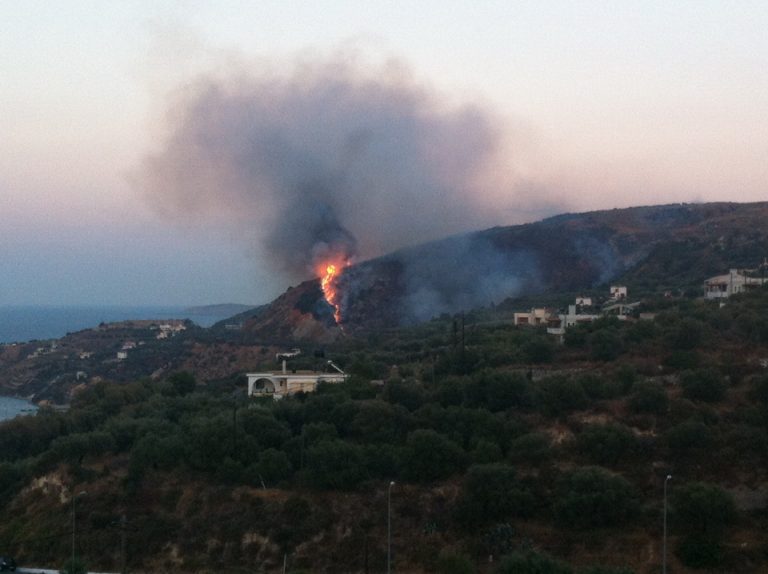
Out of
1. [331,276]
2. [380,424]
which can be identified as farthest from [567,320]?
[331,276]

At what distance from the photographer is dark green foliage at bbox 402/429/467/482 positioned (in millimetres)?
42406

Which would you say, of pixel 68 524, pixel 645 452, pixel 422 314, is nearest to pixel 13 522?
pixel 68 524

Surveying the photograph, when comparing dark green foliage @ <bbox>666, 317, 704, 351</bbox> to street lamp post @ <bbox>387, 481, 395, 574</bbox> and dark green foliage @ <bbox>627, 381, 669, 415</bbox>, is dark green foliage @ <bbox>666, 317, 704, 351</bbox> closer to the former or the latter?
dark green foliage @ <bbox>627, 381, 669, 415</bbox>

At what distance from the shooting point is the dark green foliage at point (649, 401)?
45.2 metres

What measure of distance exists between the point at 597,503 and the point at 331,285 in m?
62.4

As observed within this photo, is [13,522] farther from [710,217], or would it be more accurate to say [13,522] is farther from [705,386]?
[710,217]

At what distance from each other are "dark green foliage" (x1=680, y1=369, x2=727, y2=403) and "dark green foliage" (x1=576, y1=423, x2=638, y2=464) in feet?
14.1

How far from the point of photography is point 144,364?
107 m

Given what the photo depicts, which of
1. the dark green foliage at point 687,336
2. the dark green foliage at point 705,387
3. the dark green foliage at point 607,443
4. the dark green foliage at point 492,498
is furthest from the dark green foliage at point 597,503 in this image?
the dark green foliage at point 687,336

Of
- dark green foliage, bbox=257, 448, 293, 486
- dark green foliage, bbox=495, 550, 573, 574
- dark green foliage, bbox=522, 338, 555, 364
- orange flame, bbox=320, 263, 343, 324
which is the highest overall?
orange flame, bbox=320, 263, 343, 324

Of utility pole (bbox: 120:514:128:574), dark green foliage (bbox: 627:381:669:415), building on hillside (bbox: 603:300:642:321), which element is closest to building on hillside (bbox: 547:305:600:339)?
building on hillside (bbox: 603:300:642:321)

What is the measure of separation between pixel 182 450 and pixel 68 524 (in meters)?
5.05

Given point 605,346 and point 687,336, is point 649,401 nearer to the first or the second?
point 687,336

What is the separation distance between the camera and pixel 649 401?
45250 millimetres
